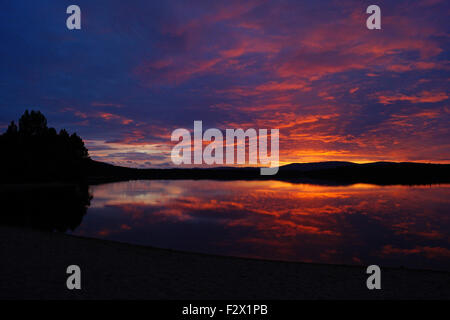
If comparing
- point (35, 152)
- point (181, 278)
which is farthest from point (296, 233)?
point (35, 152)

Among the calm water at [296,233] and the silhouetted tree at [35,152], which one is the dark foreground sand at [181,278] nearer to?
the calm water at [296,233]

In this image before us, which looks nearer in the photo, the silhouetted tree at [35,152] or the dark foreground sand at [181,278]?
the dark foreground sand at [181,278]

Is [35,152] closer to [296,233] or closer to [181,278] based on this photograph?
[296,233]

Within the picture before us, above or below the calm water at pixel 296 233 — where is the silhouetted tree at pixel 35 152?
above

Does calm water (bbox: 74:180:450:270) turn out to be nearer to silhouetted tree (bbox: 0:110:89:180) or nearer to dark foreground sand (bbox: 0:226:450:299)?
dark foreground sand (bbox: 0:226:450:299)

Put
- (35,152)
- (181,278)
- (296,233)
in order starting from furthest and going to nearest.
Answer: (35,152) < (296,233) < (181,278)

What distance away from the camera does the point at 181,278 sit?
10281mm

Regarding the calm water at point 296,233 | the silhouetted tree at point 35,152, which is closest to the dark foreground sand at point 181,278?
the calm water at point 296,233

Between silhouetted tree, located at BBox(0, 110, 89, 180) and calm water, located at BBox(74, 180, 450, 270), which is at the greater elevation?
silhouetted tree, located at BBox(0, 110, 89, 180)

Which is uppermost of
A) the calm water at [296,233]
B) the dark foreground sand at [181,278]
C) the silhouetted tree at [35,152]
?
the silhouetted tree at [35,152]

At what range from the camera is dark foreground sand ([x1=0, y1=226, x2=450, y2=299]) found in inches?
346

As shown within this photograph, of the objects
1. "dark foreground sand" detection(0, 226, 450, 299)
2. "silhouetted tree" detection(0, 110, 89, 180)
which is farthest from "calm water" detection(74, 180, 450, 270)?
"silhouetted tree" detection(0, 110, 89, 180)

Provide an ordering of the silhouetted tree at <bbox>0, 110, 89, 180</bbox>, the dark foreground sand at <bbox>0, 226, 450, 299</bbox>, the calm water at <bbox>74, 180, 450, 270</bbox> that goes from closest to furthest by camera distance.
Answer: the dark foreground sand at <bbox>0, 226, 450, 299</bbox>, the calm water at <bbox>74, 180, 450, 270</bbox>, the silhouetted tree at <bbox>0, 110, 89, 180</bbox>

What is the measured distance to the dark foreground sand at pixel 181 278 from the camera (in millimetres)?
8781
